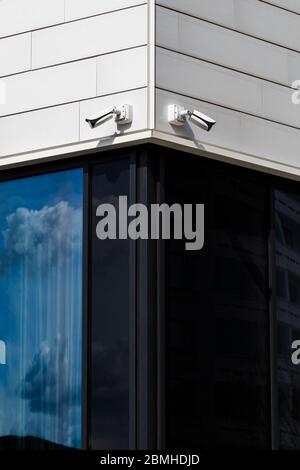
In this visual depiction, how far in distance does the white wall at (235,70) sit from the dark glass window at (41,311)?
3.62 feet

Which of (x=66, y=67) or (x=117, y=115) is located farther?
(x=66, y=67)

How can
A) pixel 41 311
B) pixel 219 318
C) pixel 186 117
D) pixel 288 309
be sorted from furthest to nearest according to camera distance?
pixel 288 309 < pixel 41 311 < pixel 219 318 < pixel 186 117

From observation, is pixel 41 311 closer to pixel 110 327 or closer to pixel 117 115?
pixel 110 327

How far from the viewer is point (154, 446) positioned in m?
8.85

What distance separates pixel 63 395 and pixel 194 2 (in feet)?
10.7

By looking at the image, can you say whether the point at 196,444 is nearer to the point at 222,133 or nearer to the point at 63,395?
the point at 63,395

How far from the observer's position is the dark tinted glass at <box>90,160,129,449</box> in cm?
900

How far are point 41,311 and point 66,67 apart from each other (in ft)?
6.41

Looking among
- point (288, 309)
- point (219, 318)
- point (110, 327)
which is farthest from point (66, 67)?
point (288, 309)

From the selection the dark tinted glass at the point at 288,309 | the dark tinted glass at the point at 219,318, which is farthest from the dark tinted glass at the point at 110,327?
the dark tinted glass at the point at 288,309

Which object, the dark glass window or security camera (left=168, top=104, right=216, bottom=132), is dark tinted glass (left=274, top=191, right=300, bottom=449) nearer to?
security camera (left=168, top=104, right=216, bottom=132)

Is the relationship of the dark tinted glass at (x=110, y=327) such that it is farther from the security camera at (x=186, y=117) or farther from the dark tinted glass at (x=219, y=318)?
the security camera at (x=186, y=117)

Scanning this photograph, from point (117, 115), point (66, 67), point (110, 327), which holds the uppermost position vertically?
point (66, 67)

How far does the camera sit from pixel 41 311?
9.55 metres
